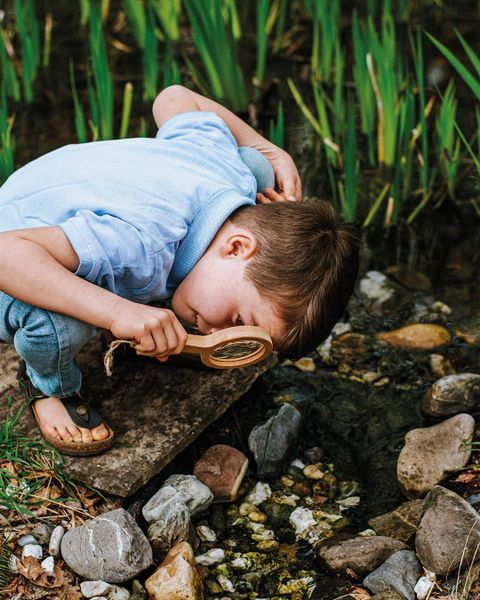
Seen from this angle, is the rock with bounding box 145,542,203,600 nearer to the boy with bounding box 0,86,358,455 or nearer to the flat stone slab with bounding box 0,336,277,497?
the flat stone slab with bounding box 0,336,277,497

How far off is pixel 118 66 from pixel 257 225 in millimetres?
2286

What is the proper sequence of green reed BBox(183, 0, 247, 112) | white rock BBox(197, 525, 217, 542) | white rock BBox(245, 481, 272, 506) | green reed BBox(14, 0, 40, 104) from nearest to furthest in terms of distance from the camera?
1. white rock BBox(197, 525, 217, 542)
2. white rock BBox(245, 481, 272, 506)
3. green reed BBox(183, 0, 247, 112)
4. green reed BBox(14, 0, 40, 104)

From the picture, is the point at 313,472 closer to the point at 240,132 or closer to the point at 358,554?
the point at 358,554

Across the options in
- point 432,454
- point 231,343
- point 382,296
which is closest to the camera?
point 231,343

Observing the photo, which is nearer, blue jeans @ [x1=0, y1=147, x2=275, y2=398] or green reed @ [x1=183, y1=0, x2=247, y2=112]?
blue jeans @ [x1=0, y1=147, x2=275, y2=398]

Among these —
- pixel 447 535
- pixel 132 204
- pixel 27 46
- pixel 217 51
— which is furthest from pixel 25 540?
pixel 27 46

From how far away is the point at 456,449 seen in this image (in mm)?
1922

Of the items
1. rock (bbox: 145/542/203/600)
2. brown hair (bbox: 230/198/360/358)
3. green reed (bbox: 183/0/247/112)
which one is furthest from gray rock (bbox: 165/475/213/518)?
green reed (bbox: 183/0/247/112)

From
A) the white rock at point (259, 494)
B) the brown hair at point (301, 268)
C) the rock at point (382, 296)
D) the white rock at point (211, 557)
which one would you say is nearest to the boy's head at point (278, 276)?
the brown hair at point (301, 268)

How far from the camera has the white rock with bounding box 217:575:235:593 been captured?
1734 mm

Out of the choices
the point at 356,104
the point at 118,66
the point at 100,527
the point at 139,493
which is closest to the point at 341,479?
the point at 139,493

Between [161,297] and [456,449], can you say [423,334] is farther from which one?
[161,297]

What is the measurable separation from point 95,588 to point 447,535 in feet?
2.42

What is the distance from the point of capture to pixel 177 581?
1.65 meters
